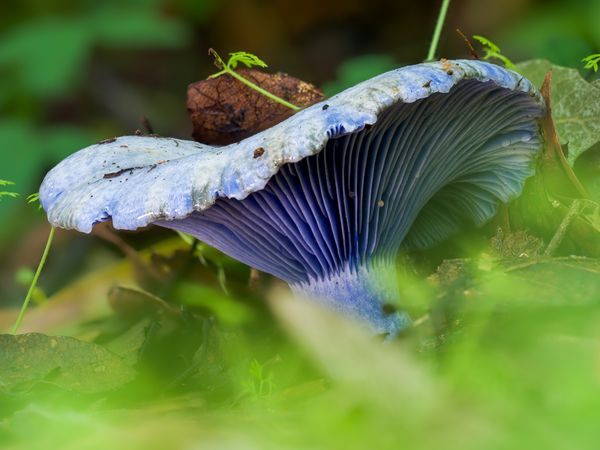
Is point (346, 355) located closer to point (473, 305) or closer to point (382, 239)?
point (473, 305)

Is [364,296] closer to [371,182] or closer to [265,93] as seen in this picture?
[371,182]

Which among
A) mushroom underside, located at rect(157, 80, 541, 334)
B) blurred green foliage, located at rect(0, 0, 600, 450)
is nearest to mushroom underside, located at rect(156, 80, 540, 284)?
mushroom underside, located at rect(157, 80, 541, 334)

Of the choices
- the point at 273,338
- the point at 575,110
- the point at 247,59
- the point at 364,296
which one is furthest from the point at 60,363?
the point at 575,110

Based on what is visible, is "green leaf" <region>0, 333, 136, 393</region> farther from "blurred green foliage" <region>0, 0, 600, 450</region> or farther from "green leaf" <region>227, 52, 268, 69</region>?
"green leaf" <region>227, 52, 268, 69</region>

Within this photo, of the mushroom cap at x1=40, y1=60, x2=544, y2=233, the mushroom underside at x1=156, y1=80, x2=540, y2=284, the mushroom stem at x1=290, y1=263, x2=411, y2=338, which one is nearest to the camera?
the mushroom cap at x1=40, y1=60, x2=544, y2=233

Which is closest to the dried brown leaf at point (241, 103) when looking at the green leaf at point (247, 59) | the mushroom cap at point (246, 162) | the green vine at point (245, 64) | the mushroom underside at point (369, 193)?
the green vine at point (245, 64)

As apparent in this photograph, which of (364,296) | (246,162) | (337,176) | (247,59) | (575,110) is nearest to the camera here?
(246,162)

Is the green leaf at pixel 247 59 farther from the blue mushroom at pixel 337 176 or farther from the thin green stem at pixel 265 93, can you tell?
the blue mushroom at pixel 337 176
